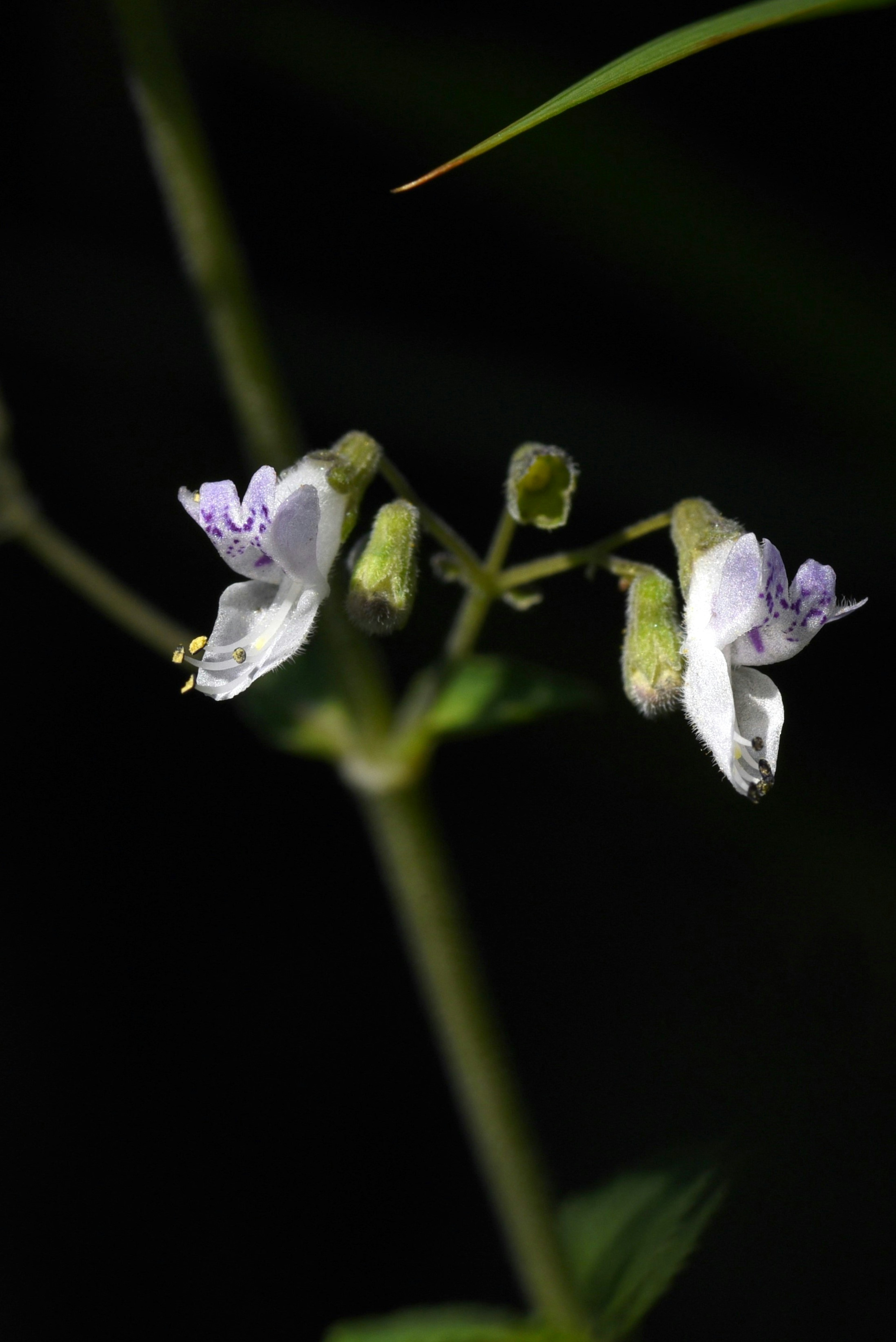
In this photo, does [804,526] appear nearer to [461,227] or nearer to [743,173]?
[743,173]

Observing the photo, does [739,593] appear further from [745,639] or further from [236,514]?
[236,514]

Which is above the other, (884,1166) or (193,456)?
(193,456)

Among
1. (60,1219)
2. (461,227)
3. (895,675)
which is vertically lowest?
(60,1219)

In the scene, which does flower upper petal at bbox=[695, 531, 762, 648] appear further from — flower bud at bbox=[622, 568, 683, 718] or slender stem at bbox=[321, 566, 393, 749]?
slender stem at bbox=[321, 566, 393, 749]

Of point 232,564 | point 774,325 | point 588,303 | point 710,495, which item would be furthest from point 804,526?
point 232,564

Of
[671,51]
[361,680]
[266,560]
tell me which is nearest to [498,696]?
[361,680]

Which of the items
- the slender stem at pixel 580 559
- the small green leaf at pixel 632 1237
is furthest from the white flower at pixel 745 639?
the small green leaf at pixel 632 1237

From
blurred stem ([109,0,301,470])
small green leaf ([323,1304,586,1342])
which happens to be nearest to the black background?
small green leaf ([323,1304,586,1342])
